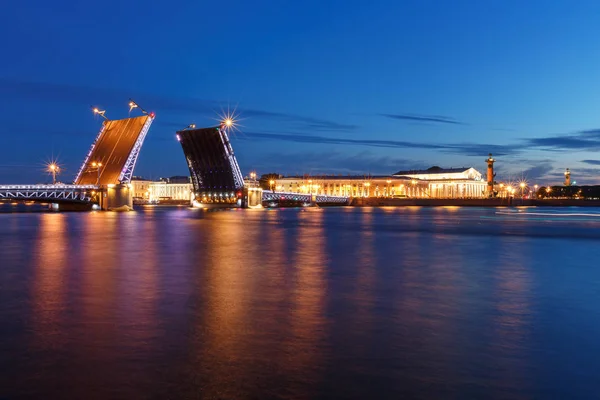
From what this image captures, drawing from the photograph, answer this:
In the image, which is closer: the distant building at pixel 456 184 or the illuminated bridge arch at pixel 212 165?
the illuminated bridge arch at pixel 212 165

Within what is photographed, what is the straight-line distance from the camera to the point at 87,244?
18641 mm

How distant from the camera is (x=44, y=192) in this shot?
6028 cm

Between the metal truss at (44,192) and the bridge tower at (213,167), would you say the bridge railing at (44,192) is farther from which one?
the bridge tower at (213,167)

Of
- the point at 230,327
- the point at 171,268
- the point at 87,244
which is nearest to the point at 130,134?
the point at 87,244

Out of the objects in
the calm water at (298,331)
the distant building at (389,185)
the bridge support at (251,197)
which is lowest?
the calm water at (298,331)

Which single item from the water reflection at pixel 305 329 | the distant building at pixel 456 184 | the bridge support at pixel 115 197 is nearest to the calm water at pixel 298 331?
the water reflection at pixel 305 329

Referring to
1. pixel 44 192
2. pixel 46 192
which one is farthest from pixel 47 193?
pixel 46 192

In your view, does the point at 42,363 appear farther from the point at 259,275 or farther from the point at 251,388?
the point at 259,275

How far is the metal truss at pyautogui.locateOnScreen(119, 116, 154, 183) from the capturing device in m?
51.3

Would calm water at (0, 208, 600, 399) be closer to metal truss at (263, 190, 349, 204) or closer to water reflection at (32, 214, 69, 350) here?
water reflection at (32, 214, 69, 350)

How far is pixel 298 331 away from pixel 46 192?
5963cm

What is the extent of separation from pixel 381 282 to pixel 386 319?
10.8 ft

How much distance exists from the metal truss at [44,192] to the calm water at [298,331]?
49.3 m

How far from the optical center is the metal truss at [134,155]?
5128 cm
